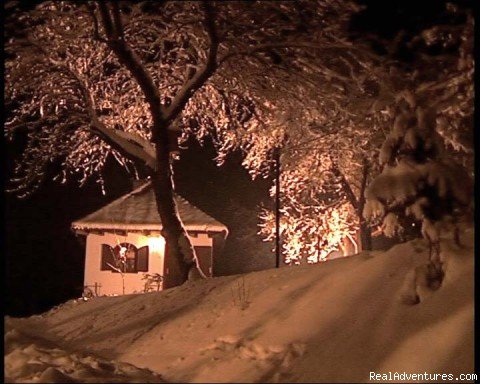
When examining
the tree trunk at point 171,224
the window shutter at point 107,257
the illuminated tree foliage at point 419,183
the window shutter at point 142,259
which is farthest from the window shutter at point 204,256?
the illuminated tree foliage at point 419,183

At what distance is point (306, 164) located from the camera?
2042 cm

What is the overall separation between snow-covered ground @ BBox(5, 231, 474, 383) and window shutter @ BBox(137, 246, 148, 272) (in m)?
11.7

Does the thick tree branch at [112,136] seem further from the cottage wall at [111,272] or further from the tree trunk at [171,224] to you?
the cottage wall at [111,272]

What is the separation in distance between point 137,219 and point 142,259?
1582mm

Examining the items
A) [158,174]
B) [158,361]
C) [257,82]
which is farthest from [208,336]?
[257,82]

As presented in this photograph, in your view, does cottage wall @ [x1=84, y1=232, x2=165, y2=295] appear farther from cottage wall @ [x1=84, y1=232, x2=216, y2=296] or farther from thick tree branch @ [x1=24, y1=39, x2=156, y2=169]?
thick tree branch @ [x1=24, y1=39, x2=156, y2=169]

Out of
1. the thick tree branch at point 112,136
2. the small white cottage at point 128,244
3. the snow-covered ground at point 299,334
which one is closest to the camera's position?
the snow-covered ground at point 299,334

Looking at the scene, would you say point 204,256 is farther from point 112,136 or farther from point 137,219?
point 112,136

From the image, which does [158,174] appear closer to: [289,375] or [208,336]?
[208,336]

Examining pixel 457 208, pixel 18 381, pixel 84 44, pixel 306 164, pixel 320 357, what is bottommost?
pixel 18 381

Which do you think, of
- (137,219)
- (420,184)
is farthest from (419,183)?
(137,219)

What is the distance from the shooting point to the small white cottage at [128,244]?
20266 millimetres

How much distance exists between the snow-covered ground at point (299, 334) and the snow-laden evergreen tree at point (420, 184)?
0.36m

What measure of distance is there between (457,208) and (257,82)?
25.3ft
